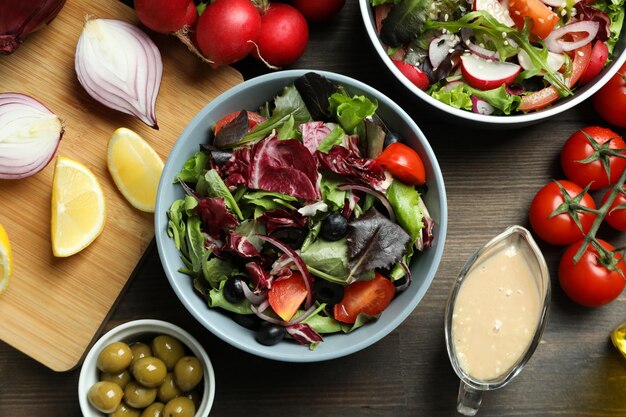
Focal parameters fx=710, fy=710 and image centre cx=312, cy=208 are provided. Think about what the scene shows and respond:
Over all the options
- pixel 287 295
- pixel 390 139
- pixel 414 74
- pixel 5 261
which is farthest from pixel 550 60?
pixel 5 261

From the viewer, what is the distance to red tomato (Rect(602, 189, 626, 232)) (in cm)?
165

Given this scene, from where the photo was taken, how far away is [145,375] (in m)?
1.52

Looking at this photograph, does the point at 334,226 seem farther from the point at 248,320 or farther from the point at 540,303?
the point at 540,303

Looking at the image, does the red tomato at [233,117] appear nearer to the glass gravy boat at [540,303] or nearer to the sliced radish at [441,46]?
the sliced radish at [441,46]

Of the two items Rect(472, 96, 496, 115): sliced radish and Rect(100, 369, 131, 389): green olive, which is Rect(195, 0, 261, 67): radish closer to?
Rect(472, 96, 496, 115): sliced radish

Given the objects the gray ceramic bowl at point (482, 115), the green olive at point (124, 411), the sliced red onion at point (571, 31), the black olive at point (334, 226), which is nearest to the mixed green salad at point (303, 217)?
the black olive at point (334, 226)

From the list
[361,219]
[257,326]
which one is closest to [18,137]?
[257,326]

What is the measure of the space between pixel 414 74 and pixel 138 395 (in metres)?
0.92

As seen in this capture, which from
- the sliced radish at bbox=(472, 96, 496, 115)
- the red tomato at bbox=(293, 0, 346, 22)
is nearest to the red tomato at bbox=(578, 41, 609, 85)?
the sliced radish at bbox=(472, 96, 496, 115)

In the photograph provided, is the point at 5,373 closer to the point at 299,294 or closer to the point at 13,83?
the point at 13,83

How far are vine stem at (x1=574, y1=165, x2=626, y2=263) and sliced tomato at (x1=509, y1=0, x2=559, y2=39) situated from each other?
37 centimetres

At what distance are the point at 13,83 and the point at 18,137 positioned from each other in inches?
5.5

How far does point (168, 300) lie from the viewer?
1663 millimetres

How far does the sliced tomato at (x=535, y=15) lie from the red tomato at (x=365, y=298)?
0.65 m
